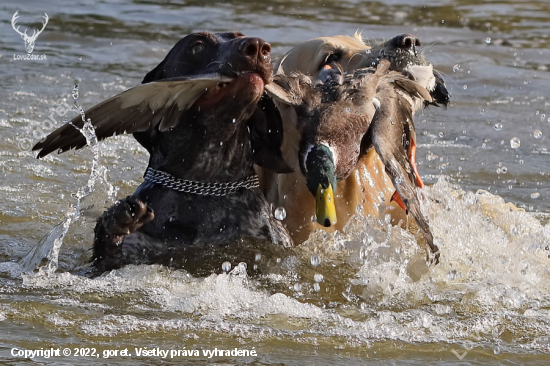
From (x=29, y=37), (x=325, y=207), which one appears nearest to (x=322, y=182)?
(x=325, y=207)

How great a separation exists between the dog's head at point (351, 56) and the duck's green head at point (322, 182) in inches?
35.0

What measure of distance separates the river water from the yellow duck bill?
40 cm

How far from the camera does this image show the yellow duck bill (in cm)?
368

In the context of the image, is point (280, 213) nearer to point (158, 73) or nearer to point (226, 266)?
point (226, 266)

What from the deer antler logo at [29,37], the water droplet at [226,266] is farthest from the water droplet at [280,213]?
the deer antler logo at [29,37]

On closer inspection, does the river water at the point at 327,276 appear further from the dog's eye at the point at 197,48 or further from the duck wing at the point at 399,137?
the dog's eye at the point at 197,48

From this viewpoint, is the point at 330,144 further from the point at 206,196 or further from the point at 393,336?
the point at 393,336

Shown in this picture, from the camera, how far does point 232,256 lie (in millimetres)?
4211

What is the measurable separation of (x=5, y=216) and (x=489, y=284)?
9.29 ft

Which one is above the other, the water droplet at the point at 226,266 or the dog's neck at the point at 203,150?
the dog's neck at the point at 203,150

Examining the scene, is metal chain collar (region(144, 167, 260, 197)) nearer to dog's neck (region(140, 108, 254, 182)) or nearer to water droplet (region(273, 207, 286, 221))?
dog's neck (region(140, 108, 254, 182))

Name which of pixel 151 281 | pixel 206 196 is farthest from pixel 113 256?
pixel 206 196

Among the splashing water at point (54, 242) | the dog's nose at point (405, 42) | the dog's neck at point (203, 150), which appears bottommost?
the splashing water at point (54, 242)

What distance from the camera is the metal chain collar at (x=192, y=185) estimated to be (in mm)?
4129
